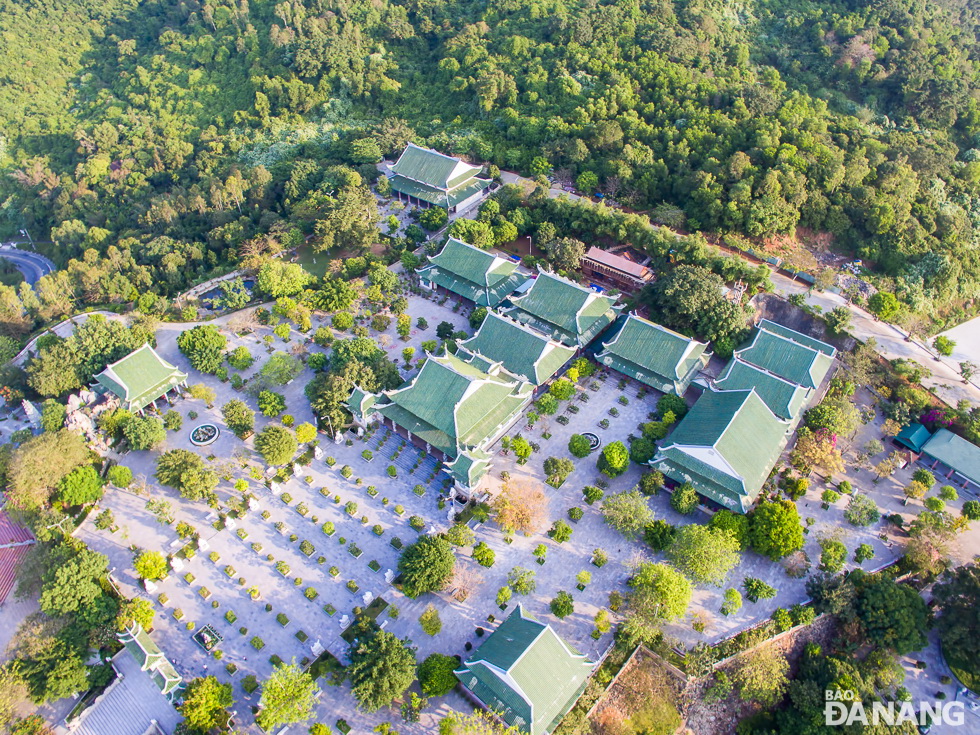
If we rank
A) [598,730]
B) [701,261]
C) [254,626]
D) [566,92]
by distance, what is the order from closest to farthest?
[598,730], [254,626], [701,261], [566,92]

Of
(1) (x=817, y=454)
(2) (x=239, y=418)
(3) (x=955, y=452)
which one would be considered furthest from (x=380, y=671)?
(3) (x=955, y=452)

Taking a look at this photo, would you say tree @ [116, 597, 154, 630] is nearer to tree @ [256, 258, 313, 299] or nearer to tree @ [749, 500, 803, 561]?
tree @ [256, 258, 313, 299]

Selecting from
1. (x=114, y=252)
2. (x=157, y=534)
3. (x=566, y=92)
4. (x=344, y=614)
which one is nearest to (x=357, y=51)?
(x=566, y=92)

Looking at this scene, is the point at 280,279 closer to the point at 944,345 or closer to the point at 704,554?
the point at 704,554

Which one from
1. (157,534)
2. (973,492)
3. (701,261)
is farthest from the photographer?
(701,261)

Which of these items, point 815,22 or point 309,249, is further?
point 815,22

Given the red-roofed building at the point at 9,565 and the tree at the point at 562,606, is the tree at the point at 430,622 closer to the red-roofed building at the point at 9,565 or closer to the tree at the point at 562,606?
the tree at the point at 562,606

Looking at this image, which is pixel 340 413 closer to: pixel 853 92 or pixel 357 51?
pixel 357 51
